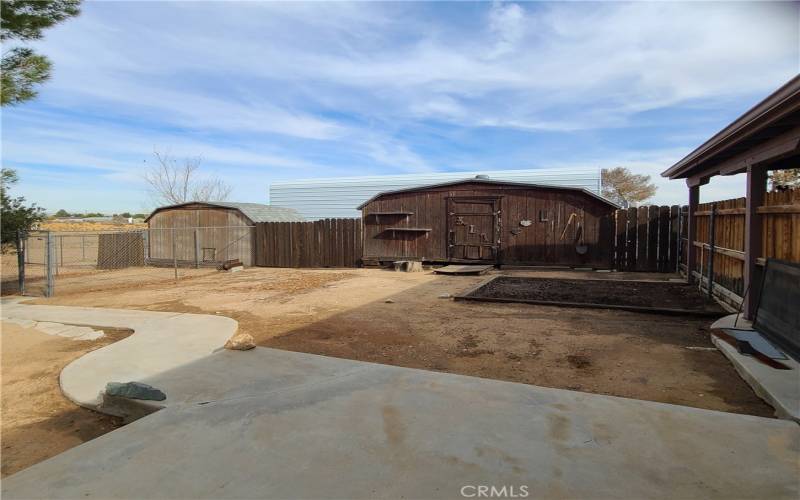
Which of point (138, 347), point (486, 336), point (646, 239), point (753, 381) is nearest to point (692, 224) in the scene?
point (646, 239)

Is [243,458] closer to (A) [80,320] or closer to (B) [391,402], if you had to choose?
(B) [391,402]


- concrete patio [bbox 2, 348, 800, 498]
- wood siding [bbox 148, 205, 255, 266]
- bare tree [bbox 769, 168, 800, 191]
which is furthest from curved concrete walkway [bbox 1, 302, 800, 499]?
bare tree [bbox 769, 168, 800, 191]

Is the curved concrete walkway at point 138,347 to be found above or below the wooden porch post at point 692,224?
below

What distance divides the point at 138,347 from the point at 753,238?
8.34 m

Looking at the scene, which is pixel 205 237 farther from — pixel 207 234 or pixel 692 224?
pixel 692 224

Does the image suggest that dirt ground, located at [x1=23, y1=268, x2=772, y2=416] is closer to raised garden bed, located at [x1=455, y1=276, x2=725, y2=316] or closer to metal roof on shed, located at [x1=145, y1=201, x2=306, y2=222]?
raised garden bed, located at [x1=455, y1=276, x2=725, y2=316]

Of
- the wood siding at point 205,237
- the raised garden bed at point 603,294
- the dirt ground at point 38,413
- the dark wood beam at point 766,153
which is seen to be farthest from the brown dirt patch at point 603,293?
the wood siding at point 205,237

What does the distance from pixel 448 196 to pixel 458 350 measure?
12.5 metres

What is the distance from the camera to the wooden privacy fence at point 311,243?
19047mm

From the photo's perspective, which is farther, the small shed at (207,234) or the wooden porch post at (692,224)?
the small shed at (207,234)

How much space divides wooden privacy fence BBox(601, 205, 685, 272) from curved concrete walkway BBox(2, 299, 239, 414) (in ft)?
43.0
